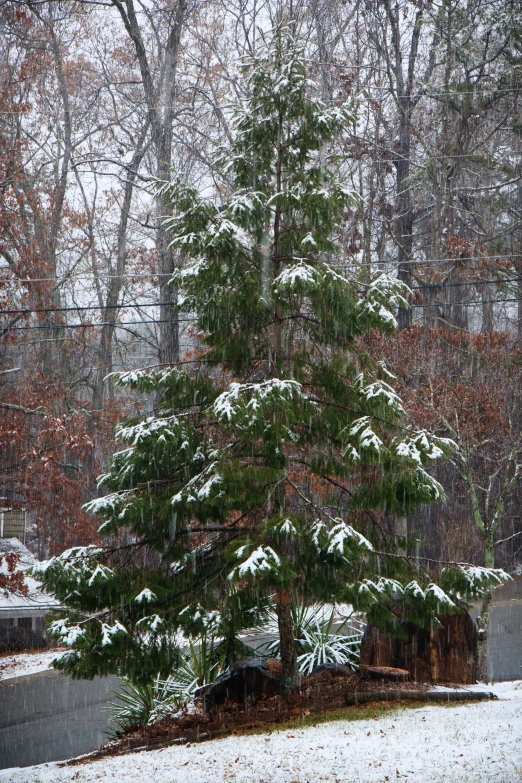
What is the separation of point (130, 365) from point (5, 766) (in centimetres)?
2658

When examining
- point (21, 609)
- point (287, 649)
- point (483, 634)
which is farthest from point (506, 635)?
point (21, 609)

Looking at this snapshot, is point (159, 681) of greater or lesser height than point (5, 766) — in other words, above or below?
above

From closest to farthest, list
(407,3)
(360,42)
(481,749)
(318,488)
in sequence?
(481,749), (318,488), (407,3), (360,42)

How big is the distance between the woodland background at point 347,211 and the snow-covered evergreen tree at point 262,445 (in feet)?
15.1

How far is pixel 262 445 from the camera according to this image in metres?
8.58

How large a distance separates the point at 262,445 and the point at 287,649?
2.44m

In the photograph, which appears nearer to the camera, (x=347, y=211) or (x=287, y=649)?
(x=287, y=649)

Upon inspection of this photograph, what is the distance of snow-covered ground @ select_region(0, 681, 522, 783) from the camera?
6.03 metres

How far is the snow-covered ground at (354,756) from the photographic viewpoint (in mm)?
6027

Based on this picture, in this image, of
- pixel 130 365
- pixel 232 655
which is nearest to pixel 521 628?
pixel 232 655

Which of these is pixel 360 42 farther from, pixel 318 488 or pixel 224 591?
pixel 224 591

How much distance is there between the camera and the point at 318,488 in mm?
14391

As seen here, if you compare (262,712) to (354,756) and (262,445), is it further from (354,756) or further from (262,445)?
(262,445)

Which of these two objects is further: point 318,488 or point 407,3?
point 407,3
